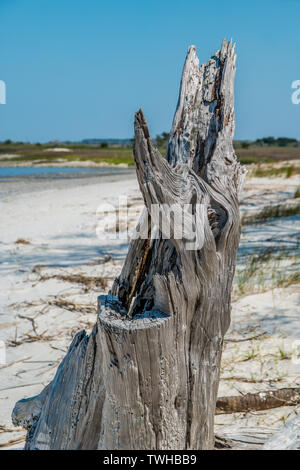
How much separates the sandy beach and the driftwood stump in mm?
618

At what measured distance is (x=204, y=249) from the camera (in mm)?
1597

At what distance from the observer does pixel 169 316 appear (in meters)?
1.57

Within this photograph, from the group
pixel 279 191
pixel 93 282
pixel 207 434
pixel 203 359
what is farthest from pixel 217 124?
pixel 279 191

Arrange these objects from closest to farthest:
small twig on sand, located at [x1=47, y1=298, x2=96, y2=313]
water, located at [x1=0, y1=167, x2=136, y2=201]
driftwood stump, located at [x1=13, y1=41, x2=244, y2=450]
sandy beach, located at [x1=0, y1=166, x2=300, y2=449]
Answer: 1. driftwood stump, located at [x1=13, y1=41, x2=244, y2=450]
2. sandy beach, located at [x1=0, y1=166, x2=300, y2=449]
3. small twig on sand, located at [x1=47, y1=298, x2=96, y2=313]
4. water, located at [x1=0, y1=167, x2=136, y2=201]

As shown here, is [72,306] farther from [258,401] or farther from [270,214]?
[270,214]

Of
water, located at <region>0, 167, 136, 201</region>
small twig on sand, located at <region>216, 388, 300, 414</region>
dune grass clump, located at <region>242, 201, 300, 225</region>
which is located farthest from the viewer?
water, located at <region>0, 167, 136, 201</region>

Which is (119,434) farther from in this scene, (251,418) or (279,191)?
(279,191)

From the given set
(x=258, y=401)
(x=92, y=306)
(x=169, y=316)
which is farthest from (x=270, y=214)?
(x=169, y=316)

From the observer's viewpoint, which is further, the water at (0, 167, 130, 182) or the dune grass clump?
the water at (0, 167, 130, 182)

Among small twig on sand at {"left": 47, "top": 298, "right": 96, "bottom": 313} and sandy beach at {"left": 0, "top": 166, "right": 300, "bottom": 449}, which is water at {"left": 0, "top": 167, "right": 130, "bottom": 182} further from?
small twig on sand at {"left": 47, "top": 298, "right": 96, "bottom": 313}

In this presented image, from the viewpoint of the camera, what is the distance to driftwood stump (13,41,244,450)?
151 centimetres

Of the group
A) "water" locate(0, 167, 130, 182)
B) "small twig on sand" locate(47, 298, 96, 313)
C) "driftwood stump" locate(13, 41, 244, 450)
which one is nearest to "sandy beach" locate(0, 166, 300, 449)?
"small twig on sand" locate(47, 298, 96, 313)

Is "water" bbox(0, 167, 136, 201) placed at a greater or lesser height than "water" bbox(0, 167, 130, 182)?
lesser

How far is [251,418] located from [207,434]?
688 millimetres
